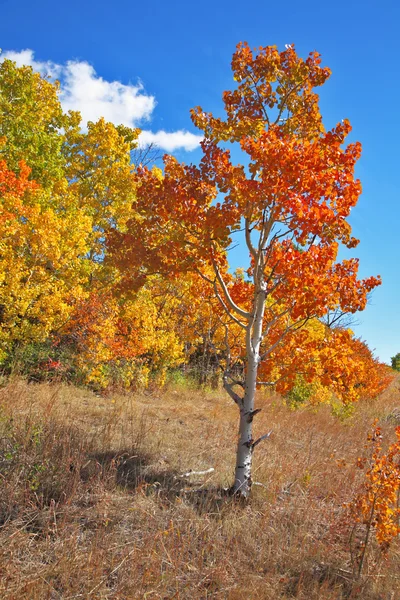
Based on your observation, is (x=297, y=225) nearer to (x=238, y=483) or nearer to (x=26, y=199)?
(x=238, y=483)

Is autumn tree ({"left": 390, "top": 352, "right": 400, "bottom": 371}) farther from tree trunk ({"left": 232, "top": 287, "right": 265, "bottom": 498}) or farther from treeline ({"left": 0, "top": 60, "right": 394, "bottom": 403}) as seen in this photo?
tree trunk ({"left": 232, "top": 287, "right": 265, "bottom": 498})

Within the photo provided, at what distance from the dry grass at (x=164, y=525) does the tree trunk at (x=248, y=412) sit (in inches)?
10.6

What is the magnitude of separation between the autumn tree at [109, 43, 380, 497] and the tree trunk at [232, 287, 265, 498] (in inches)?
0.6

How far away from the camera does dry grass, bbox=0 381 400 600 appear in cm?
352

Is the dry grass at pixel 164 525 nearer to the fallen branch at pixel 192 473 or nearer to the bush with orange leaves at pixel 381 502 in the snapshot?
the fallen branch at pixel 192 473

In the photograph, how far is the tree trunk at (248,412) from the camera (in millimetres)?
5341

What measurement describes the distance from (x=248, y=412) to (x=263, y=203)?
9.44ft

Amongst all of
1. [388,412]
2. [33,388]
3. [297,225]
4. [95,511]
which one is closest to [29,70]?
[33,388]

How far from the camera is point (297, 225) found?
4.99 meters

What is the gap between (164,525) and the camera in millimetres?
4422

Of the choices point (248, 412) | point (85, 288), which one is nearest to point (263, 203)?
point (248, 412)

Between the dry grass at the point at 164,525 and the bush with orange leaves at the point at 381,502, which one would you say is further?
the bush with orange leaves at the point at 381,502

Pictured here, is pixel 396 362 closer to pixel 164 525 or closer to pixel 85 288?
pixel 85 288

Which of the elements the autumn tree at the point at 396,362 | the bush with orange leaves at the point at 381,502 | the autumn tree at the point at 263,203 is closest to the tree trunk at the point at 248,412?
the autumn tree at the point at 263,203
